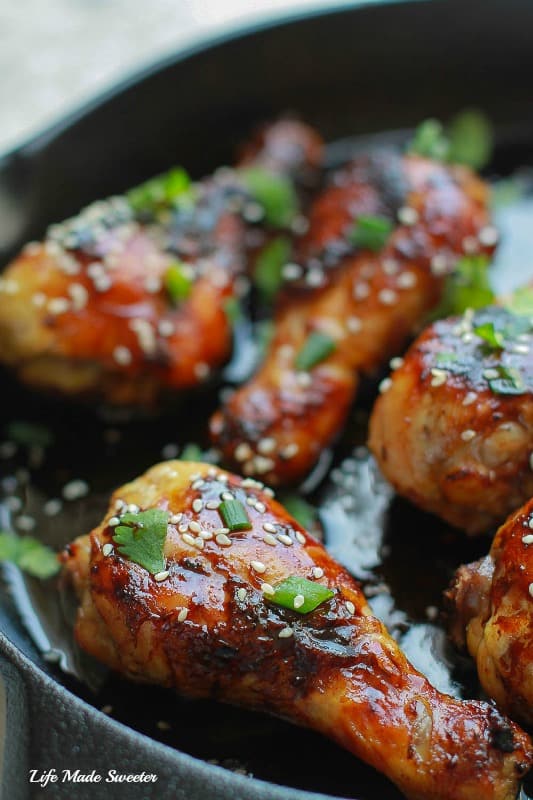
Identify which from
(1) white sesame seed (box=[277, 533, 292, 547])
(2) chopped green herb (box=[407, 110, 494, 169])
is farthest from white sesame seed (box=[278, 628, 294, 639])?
(2) chopped green herb (box=[407, 110, 494, 169])

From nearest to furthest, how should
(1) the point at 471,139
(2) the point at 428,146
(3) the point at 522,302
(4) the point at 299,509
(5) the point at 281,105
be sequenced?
(3) the point at 522,302 → (4) the point at 299,509 → (2) the point at 428,146 → (1) the point at 471,139 → (5) the point at 281,105

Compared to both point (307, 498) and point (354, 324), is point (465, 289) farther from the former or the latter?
point (307, 498)

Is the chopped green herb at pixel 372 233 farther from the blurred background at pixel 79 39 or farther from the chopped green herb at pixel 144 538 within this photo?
the blurred background at pixel 79 39

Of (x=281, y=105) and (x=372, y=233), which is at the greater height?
(x=281, y=105)

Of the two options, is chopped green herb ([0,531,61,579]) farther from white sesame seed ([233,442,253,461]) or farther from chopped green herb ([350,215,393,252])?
chopped green herb ([350,215,393,252])

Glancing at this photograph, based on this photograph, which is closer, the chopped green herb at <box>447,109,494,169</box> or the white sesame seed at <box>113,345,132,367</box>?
the white sesame seed at <box>113,345,132,367</box>

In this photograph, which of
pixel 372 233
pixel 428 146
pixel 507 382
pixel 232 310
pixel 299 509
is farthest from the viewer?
pixel 428 146

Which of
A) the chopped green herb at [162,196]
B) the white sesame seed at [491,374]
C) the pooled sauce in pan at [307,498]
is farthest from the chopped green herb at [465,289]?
the chopped green herb at [162,196]

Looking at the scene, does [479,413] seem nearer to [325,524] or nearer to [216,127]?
[325,524]

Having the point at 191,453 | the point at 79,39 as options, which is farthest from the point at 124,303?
the point at 79,39
